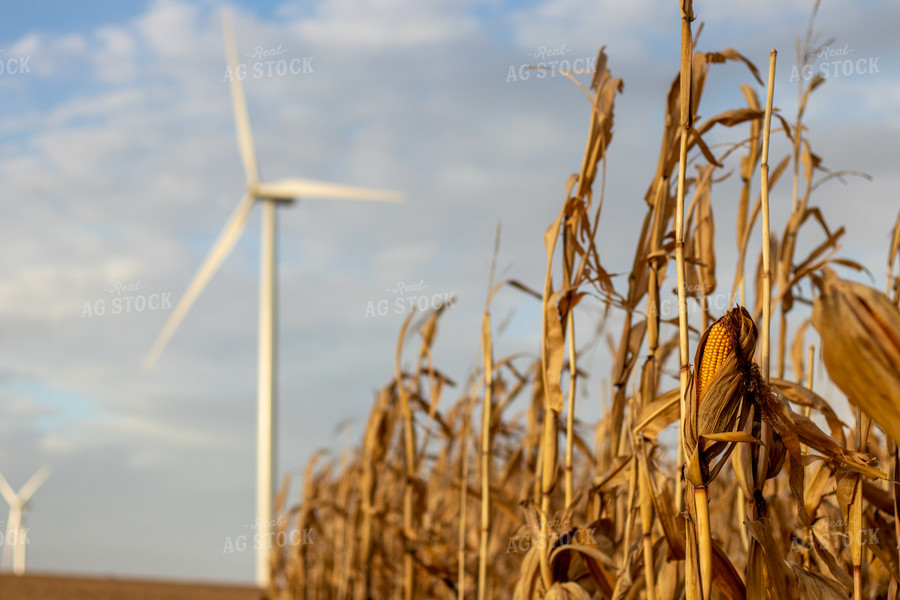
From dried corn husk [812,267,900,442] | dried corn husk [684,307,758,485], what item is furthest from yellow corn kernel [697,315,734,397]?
dried corn husk [812,267,900,442]

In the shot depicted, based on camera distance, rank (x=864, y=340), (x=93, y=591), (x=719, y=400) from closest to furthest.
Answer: (x=864, y=340) → (x=719, y=400) → (x=93, y=591)

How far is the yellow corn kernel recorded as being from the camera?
1.59m

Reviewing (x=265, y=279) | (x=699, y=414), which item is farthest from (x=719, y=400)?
(x=265, y=279)

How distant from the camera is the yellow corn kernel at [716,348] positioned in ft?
5.21

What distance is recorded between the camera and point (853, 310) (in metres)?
1.07

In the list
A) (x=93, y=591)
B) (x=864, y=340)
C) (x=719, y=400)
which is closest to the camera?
(x=864, y=340)

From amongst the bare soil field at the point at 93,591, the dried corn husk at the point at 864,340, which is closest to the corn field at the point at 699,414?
the dried corn husk at the point at 864,340

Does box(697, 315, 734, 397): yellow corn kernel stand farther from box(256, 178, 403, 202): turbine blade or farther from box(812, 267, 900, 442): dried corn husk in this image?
box(256, 178, 403, 202): turbine blade

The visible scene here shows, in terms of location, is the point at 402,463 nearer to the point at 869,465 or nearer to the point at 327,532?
the point at 327,532

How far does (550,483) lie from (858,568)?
859 millimetres

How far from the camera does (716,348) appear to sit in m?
1.60

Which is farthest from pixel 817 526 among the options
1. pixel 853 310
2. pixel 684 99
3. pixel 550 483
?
pixel 853 310

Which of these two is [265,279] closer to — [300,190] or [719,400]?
[300,190]

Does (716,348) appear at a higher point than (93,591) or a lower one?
higher
